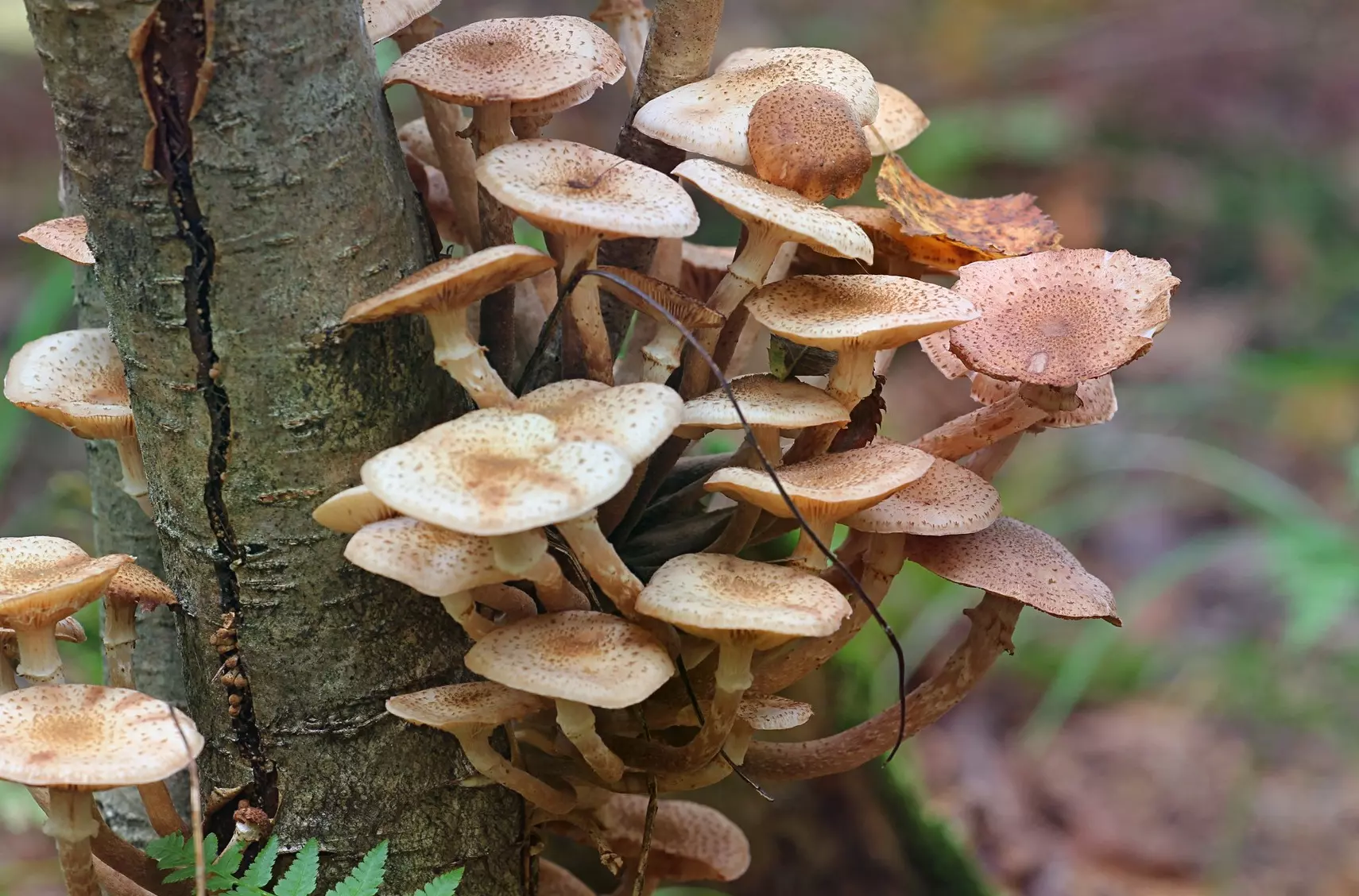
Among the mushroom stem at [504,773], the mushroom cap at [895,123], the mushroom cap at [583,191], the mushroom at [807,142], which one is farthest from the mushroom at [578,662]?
the mushroom cap at [895,123]

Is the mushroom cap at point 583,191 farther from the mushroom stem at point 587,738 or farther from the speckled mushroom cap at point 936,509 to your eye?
the mushroom stem at point 587,738

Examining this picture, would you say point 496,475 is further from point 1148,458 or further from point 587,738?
point 1148,458

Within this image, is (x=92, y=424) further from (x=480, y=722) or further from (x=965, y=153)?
(x=965, y=153)

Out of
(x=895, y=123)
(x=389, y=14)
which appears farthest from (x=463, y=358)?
(x=895, y=123)

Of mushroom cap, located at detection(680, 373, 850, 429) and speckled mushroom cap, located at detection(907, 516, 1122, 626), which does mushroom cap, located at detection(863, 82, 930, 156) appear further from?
speckled mushroom cap, located at detection(907, 516, 1122, 626)

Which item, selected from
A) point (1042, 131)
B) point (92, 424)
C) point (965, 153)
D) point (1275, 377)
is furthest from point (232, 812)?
point (1042, 131)

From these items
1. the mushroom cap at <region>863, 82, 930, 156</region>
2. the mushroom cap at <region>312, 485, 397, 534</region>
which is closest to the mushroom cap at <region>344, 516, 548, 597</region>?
the mushroom cap at <region>312, 485, 397, 534</region>

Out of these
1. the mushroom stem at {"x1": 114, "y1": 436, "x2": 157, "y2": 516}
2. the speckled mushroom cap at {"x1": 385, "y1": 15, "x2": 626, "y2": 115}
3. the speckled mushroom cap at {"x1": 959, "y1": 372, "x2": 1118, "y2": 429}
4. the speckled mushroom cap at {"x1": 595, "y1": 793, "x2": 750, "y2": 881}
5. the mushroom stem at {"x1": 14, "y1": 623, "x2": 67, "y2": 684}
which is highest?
the speckled mushroom cap at {"x1": 385, "y1": 15, "x2": 626, "y2": 115}
